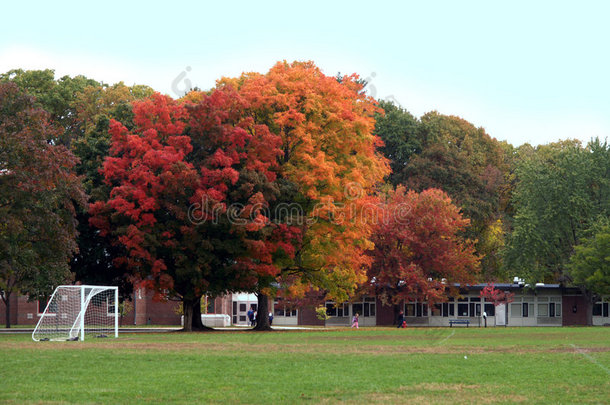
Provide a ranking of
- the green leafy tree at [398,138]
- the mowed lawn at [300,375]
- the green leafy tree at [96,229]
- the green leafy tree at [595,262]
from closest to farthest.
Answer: the mowed lawn at [300,375]
the green leafy tree at [96,229]
the green leafy tree at [595,262]
the green leafy tree at [398,138]

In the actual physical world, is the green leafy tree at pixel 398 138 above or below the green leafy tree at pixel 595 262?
above

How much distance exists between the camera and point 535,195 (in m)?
78.1

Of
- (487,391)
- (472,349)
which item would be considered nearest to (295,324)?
(472,349)

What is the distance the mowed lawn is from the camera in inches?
624

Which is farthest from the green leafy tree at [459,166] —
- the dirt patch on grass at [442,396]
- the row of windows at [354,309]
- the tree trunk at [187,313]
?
the dirt patch on grass at [442,396]

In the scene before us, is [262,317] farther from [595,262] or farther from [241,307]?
[241,307]

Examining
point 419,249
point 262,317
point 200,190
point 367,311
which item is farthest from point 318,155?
point 367,311

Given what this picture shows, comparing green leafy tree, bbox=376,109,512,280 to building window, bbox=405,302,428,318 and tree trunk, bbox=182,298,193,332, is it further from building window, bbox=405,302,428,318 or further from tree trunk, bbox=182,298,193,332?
tree trunk, bbox=182,298,193,332

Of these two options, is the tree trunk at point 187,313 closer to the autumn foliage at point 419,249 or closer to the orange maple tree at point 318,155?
Answer: the orange maple tree at point 318,155

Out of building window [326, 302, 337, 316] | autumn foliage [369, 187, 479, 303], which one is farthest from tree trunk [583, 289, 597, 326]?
building window [326, 302, 337, 316]

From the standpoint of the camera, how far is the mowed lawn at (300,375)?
1585 cm

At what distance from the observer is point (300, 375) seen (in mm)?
19891

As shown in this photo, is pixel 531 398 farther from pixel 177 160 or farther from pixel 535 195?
pixel 535 195

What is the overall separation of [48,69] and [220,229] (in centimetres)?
3527
